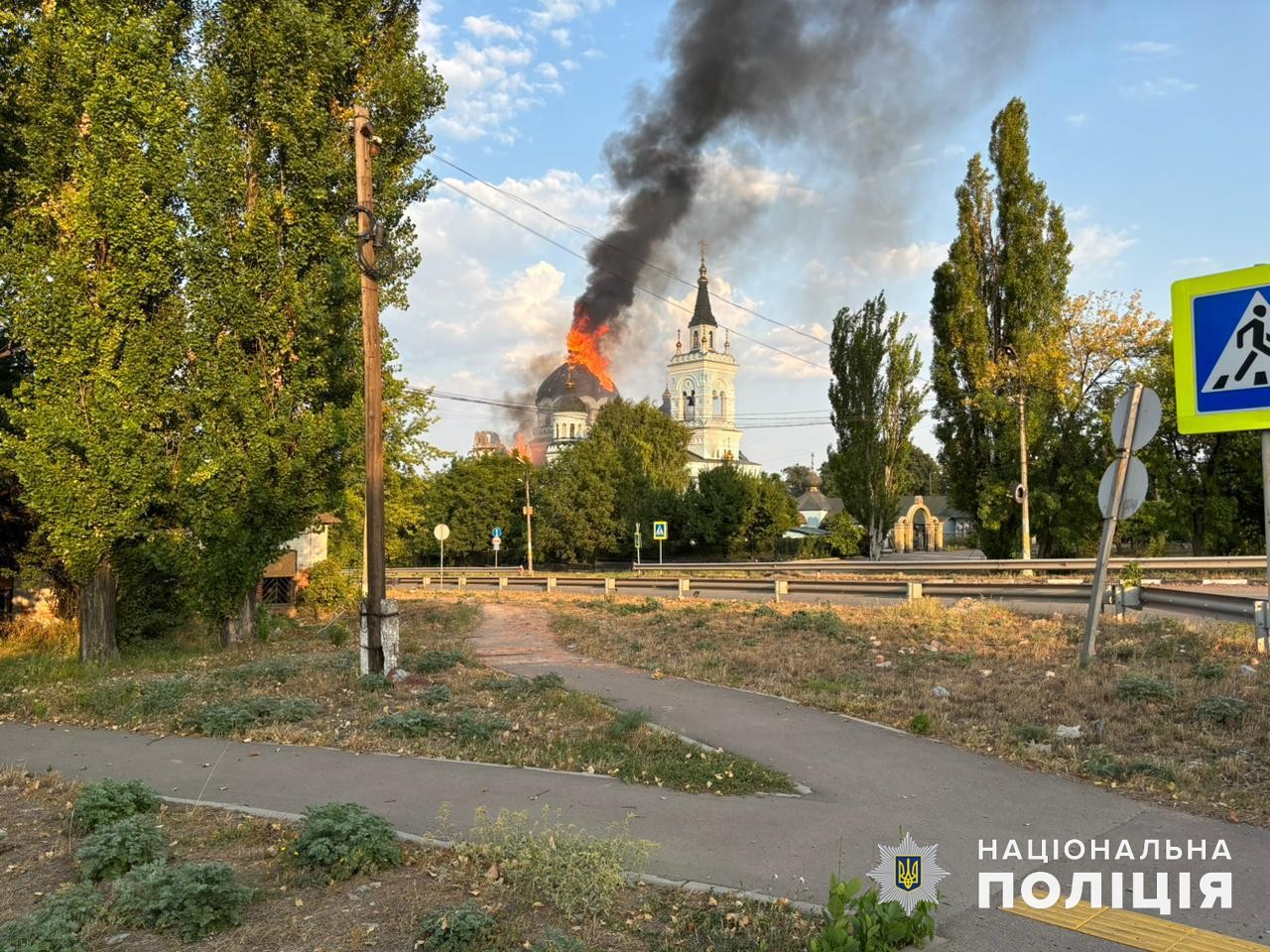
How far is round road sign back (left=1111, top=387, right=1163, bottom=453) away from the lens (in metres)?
9.17

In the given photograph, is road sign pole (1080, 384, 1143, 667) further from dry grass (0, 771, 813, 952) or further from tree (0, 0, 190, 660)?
tree (0, 0, 190, 660)

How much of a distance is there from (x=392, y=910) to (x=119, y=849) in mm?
1657

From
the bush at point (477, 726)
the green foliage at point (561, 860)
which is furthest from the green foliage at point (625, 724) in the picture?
the green foliage at point (561, 860)

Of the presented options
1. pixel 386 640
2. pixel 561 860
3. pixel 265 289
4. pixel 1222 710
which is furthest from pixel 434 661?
pixel 1222 710

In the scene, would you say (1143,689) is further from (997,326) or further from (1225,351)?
(997,326)

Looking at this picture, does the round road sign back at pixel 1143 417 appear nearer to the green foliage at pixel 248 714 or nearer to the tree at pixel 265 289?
the green foliage at pixel 248 714

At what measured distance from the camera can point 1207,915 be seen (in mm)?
3932

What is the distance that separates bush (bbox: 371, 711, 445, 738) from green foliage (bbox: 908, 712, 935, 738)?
432 centimetres

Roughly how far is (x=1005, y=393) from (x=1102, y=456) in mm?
4262

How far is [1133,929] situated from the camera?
3.79 metres

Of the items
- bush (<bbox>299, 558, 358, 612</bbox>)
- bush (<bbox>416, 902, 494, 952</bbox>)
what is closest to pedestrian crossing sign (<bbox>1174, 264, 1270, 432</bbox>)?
bush (<bbox>416, 902, 494, 952</bbox>)

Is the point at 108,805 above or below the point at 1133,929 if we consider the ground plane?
above

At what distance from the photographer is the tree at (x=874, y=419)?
1774 inches

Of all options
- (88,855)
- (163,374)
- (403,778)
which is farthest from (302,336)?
(88,855)
